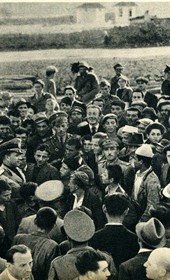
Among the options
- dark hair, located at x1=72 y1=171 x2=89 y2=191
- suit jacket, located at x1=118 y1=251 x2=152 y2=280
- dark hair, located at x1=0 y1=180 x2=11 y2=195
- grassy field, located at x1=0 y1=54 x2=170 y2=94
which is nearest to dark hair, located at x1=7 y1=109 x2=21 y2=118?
grassy field, located at x1=0 y1=54 x2=170 y2=94

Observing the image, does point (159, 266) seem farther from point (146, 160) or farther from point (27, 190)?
point (27, 190)

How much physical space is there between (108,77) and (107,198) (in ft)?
4.51

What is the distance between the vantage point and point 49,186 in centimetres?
490

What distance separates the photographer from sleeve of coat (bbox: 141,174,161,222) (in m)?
4.85

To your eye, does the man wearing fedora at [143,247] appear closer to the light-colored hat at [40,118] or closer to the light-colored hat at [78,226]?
the light-colored hat at [78,226]

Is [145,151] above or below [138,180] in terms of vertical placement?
above

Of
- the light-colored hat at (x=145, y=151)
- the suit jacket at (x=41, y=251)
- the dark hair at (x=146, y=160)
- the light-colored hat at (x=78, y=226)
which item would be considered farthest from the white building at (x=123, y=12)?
the suit jacket at (x=41, y=251)

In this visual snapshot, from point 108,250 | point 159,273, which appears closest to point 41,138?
point 108,250

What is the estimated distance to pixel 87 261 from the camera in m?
4.38

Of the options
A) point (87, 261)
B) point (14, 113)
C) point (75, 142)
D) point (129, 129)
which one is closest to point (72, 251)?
point (87, 261)

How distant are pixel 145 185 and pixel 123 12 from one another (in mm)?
1708

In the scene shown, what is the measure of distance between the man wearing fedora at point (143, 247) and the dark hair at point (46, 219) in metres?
0.64

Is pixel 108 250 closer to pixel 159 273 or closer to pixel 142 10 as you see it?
pixel 159 273

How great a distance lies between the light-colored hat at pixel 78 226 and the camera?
4492 mm
